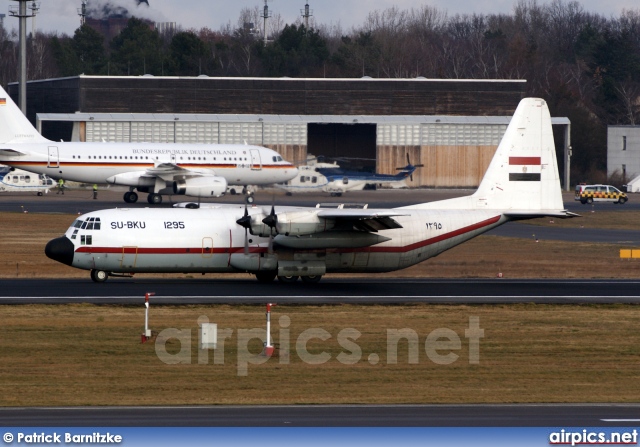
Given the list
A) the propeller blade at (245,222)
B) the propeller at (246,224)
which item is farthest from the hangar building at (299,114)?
the propeller blade at (245,222)

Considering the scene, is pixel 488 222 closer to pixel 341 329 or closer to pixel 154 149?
pixel 341 329

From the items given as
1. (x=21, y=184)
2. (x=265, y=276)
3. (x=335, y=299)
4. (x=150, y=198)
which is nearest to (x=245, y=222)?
(x=265, y=276)

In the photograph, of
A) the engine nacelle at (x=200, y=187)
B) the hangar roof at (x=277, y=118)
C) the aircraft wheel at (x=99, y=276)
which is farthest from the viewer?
the hangar roof at (x=277, y=118)

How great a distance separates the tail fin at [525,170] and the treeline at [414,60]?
228 ft

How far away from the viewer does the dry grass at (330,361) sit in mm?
20875

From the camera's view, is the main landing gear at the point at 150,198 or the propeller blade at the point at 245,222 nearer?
the propeller blade at the point at 245,222

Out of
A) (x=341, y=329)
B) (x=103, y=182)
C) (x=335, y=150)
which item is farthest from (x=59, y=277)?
(x=335, y=150)

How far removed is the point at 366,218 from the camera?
111 feet

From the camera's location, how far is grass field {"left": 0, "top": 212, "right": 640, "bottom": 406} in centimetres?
2095

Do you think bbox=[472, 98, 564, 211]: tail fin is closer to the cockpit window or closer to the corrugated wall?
the cockpit window

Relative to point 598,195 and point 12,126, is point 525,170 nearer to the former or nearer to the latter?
point 12,126

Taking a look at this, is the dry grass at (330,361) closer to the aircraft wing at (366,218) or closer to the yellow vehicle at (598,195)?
the aircraft wing at (366,218)

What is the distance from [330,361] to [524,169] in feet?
52.6

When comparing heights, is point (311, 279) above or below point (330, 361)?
above
